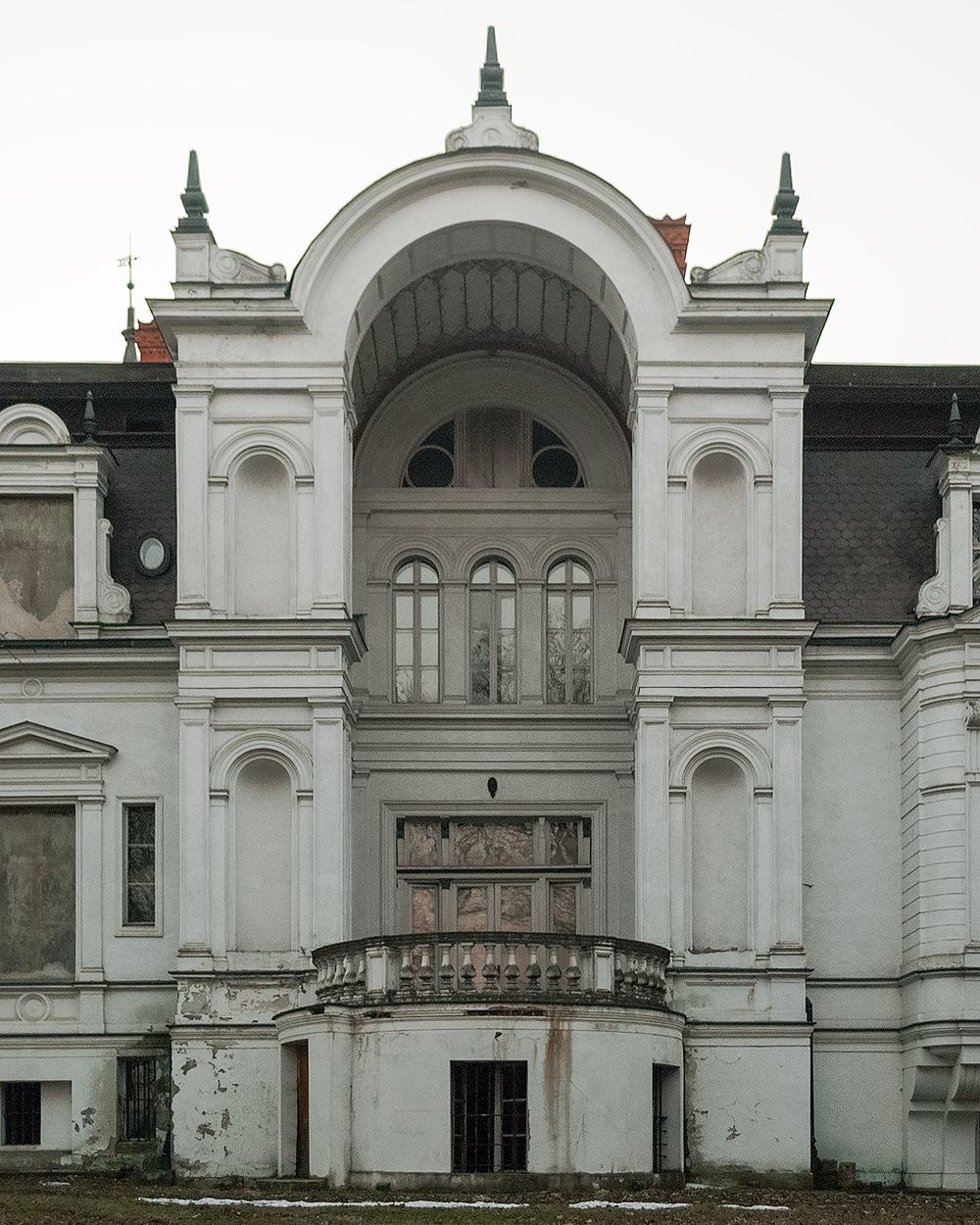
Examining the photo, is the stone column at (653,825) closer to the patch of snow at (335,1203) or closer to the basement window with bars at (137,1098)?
the patch of snow at (335,1203)

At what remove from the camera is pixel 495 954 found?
1225 inches

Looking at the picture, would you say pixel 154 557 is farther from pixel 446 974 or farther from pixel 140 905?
pixel 446 974

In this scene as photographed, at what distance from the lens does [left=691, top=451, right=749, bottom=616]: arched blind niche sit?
35.7 m

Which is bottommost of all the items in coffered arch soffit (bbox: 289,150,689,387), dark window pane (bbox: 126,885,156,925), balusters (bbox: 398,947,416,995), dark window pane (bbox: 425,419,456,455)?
balusters (bbox: 398,947,416,995)

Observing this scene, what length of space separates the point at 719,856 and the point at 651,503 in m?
5.11

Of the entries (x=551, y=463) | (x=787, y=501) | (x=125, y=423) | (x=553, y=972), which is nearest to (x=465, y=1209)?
(x=553, y=972)

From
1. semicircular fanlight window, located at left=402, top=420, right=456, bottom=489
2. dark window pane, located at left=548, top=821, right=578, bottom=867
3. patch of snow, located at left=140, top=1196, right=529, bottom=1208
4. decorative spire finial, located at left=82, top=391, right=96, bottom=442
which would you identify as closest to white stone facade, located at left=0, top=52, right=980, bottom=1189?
decorative spire finial, located at left=82, top=391, right=96, bottom=442

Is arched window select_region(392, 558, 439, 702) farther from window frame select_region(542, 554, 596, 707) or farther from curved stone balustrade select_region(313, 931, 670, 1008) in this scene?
curved stone balustrade select_region(313, 931, 670, 1008)

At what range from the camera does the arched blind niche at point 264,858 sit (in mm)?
34938

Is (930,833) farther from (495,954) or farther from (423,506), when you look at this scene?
(423,506)

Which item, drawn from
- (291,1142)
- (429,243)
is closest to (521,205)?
(429,243)

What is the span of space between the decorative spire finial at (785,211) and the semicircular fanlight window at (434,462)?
658cm

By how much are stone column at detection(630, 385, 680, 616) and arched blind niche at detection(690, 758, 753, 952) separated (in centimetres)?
254

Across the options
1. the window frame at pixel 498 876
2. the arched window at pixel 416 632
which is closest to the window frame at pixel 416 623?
the arched window at pixel 416 632
